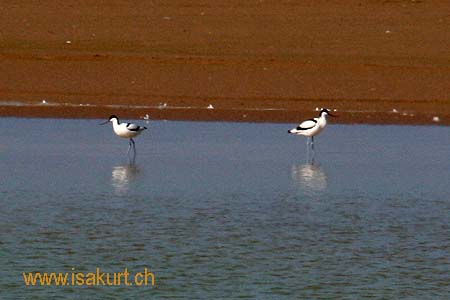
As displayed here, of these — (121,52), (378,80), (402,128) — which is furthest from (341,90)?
(121,52)

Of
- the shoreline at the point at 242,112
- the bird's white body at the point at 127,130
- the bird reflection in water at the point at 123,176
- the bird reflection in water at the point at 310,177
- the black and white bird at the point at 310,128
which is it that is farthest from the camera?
the shoreline at the point at 242,112

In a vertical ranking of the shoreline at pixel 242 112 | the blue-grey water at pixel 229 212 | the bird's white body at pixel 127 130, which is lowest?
A: the blue-grey water at pixel 229 212

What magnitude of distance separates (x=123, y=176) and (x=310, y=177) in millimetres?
1945

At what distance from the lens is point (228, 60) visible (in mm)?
23125

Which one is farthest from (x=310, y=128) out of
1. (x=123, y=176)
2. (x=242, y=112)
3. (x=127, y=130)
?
(x=123, y=176)

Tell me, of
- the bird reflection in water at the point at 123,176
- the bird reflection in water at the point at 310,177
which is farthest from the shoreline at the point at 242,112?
the bird reflection in water at the point at 123,176

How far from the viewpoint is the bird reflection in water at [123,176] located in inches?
538

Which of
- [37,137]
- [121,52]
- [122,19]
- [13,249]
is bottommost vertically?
[13,249]

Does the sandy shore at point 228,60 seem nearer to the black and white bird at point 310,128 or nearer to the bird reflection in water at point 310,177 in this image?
the black and white bird at point 310,128

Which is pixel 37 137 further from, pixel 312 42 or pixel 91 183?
pixel 312 42

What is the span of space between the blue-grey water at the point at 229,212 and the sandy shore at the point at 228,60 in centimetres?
175

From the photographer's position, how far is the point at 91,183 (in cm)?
1382

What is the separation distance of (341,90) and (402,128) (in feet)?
8.88

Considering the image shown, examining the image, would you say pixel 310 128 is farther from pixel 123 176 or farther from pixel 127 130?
pixel 123 176
